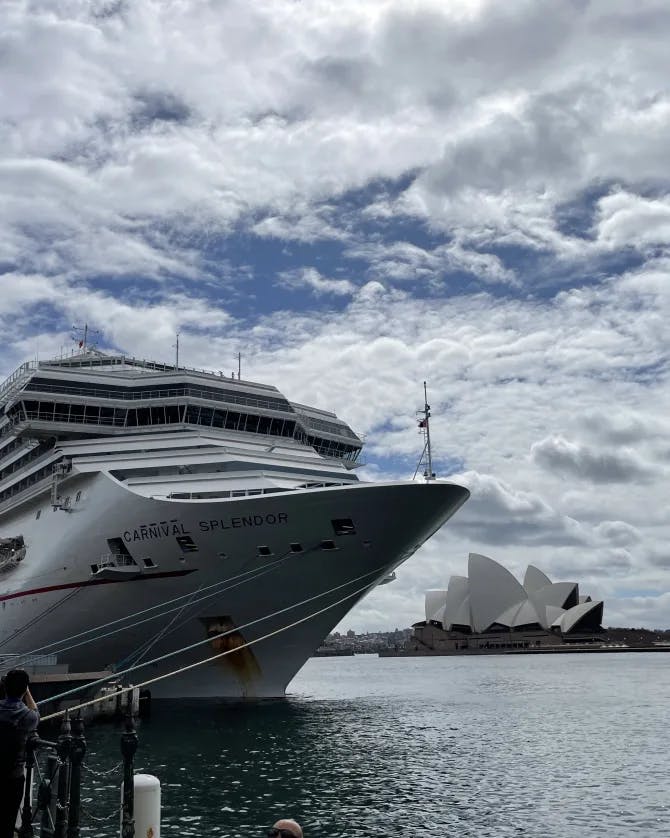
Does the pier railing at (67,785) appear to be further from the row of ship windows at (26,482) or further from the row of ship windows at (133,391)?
the row of ship windows at (133,391)

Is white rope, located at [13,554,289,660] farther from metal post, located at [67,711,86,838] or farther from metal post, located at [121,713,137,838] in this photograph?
metal post, located at [121,713,137,838]

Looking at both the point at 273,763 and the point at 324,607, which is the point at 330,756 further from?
the point at 324,607

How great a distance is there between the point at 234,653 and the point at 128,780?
2225 cm

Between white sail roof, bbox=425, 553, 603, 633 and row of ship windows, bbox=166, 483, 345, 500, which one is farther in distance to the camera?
white sail roof, bbox=425, 553, 603, 633

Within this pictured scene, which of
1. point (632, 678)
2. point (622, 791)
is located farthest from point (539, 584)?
point (622, 791)

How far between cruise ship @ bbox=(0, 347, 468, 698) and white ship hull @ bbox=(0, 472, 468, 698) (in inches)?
2.3

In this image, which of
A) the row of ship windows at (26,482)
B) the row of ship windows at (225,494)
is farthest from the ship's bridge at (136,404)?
the row of ship windows at (225,494)

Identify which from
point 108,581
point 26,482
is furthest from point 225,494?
point 26,482

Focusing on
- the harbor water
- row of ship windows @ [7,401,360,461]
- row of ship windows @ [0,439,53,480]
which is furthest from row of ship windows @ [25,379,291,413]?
the harbor water

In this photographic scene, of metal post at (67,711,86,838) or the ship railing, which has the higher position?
the ship railing

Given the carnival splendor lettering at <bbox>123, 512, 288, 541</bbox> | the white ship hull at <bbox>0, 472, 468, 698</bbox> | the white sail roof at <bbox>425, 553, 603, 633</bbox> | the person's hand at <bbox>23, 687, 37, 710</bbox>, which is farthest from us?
the white sail roof at <bbox>425, 553, 603, 633</bbox>

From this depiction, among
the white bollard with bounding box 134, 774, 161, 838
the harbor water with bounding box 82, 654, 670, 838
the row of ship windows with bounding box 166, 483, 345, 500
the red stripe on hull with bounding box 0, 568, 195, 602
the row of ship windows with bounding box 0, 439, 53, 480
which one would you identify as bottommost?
the harbor water with bounding box 82, 654, 670, 838

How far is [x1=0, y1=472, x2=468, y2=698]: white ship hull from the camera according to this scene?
2761 centimetres

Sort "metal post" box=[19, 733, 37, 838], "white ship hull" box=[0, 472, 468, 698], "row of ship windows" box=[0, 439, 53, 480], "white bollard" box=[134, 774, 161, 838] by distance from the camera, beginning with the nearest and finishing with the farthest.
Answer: "metal post" box=[19, 733, 37, 838] → "white bollard" box=[134, 774, 161, 838] → "white ship hull" box=[0, 472, 468, 698] → "row of ship windows" box=[0, 439, 53, 480]
